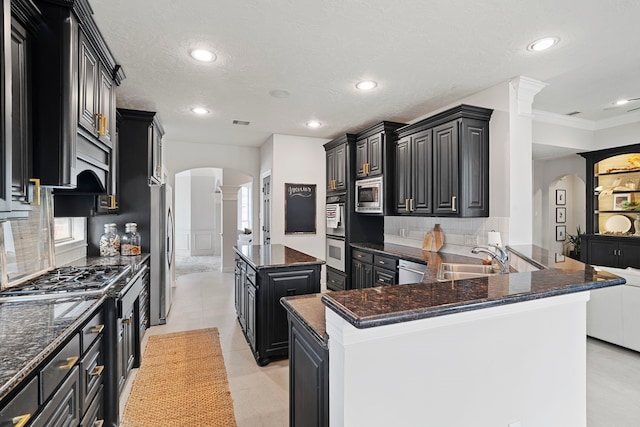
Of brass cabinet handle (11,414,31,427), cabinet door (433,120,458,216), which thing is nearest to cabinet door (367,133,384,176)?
cabinet door (433,120,458,216)

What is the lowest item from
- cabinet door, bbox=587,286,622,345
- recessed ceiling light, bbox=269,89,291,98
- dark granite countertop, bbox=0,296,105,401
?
cabinet door, bbox=587,286,622,345

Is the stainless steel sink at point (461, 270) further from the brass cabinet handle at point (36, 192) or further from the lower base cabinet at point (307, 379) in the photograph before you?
the brass cabinet handle at point (36, 192)

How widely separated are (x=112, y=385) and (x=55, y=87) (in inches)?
68.3

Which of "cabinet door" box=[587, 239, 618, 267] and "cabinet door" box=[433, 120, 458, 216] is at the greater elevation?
"cabinet door" box=[433, 120, 458, 216]

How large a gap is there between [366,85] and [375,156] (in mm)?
1464

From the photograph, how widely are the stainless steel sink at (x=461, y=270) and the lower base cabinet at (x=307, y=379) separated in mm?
1635

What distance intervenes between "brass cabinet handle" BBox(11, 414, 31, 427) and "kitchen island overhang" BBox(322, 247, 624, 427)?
3.20 ft

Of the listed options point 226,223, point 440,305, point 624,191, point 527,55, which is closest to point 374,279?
point 527,55

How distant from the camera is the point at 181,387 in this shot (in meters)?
2.58

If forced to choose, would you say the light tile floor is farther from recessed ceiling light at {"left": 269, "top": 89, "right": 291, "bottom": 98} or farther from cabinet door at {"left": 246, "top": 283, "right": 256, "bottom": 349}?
recessed ceiling light at {"left": 269, "top": 89, "right": 291, "bottom": 98}

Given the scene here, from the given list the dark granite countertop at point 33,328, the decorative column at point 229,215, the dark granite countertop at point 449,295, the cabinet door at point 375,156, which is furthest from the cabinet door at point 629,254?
the decorative column at point 229,215

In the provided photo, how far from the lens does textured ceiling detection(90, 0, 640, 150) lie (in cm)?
199

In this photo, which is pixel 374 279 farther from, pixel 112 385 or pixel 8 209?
pixel 8 209

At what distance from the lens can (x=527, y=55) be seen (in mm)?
2541
